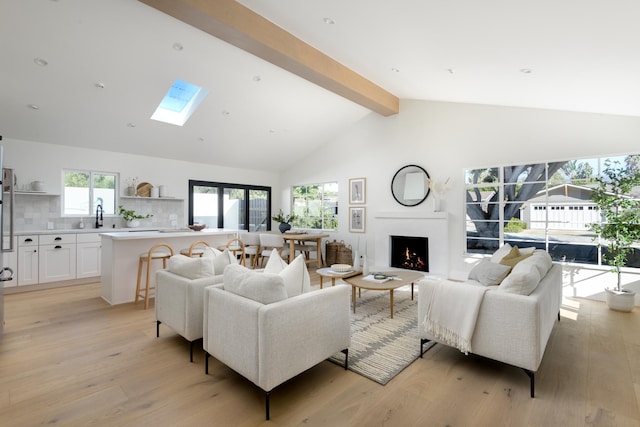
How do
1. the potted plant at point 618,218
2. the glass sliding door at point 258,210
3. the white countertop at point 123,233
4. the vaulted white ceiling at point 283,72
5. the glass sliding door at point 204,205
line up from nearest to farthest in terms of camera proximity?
1. the vaulted white ceiling at point 283,72
2. the potted plant at point 618,218
3. the white countertop at point 123,233
4. the glass sliding door at point 204,205
5. the glass sliding door at point 258,210

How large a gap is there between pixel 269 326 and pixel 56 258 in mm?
4865

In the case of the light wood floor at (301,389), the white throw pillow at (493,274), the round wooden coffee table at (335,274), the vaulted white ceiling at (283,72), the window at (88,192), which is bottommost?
the light wood floor at (301,389)

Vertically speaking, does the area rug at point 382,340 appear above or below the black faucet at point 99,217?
below

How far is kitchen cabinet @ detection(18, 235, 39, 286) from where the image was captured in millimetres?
4598

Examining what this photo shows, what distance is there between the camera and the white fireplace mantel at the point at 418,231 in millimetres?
5594

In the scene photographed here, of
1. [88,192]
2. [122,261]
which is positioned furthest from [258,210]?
[122,261]

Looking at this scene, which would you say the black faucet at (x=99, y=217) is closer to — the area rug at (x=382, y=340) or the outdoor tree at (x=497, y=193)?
the area rug at (x=382, y=340)

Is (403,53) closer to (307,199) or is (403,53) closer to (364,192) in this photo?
(364,192)

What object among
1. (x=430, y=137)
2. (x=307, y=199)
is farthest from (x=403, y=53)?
(x=307, y=199)

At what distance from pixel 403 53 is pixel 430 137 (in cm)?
242

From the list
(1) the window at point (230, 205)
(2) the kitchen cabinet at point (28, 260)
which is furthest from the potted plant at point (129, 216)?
(2) the kitchen cabinet at point (28, 260)

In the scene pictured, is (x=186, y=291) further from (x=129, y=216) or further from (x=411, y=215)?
(x=411, y=215)

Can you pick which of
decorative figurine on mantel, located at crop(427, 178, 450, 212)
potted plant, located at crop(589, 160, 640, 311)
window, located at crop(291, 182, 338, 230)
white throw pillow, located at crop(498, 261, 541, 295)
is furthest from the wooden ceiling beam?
potted plant, located at crop(589, 160, 640, 311)

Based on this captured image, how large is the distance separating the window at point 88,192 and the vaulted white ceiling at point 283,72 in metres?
0.56
